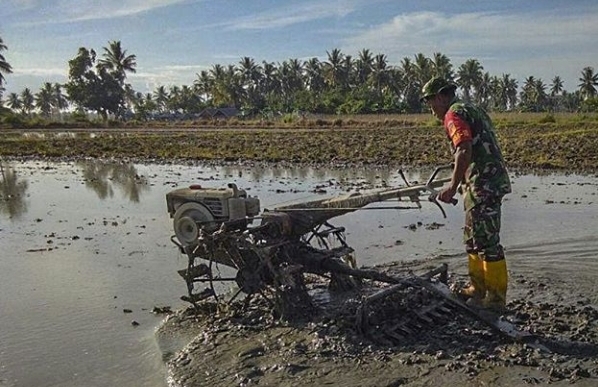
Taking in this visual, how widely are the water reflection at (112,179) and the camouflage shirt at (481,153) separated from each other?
11.7m

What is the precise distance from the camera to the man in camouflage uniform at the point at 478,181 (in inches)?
197

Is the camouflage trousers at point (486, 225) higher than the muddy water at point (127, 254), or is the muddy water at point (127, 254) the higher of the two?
the camouflage trousers at point (486, 225)

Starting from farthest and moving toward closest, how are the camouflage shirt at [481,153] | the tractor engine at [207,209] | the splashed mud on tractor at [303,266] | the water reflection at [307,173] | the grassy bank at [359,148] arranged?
the grassy bank at [359,148] < the water reflection at [307,173] < the tractor engine at [207,209] < the splashed mud on tractor at [303,266] < the camouflage shirt at [481,153]

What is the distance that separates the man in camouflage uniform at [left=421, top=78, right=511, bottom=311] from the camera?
501cm

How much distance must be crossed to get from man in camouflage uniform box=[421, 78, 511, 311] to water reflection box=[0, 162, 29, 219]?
11.6 metres

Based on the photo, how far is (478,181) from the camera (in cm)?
516

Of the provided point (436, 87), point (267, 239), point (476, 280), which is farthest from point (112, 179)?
point (476, 280)

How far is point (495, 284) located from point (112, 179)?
1777 centimetres

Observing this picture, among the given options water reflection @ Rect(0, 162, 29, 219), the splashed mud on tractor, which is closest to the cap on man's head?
the splashed mud on tractor

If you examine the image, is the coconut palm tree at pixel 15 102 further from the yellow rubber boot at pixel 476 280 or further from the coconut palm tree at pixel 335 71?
the yellow rubber boot at pixel 476 280

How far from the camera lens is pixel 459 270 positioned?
7.39m

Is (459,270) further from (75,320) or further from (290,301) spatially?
(75,320)

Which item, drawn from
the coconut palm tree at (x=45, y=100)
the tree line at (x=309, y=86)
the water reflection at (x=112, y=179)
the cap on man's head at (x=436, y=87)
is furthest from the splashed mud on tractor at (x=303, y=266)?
the coconut palm tree at (x=45, y=100)

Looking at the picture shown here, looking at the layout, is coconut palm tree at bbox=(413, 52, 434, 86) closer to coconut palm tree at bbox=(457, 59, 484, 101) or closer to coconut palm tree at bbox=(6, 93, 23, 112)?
coconut palm tree at bbox=(457, 59, 484, 101)
